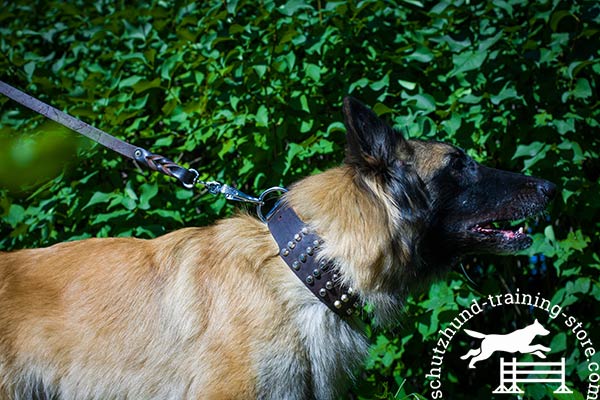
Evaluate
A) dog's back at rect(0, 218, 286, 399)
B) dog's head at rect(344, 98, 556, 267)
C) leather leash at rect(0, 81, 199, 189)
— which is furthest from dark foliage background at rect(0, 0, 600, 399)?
dog's back at rect(0, 218, 286, 399)

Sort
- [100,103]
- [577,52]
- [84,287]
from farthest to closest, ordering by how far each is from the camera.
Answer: [100,103], [577,52], [84,287]

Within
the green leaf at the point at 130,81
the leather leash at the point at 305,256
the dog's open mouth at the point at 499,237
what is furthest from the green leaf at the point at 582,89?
the green leaf at the point at 130,81

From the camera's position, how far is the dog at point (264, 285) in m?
2.74

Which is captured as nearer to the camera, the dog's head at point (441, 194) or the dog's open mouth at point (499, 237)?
the dog's head at point (441, 194)

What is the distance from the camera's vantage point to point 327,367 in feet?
9.20

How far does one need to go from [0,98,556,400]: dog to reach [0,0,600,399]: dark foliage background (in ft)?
2.48

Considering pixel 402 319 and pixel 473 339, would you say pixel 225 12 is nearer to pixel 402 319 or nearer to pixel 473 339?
pixel 402 319

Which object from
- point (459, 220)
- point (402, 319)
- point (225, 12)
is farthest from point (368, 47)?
point (402, 319)

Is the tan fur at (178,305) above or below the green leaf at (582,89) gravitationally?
below

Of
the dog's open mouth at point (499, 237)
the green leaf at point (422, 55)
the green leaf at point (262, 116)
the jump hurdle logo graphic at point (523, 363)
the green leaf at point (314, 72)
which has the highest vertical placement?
the green leaf at point (422, 55)

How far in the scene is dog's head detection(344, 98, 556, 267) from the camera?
9.45ft

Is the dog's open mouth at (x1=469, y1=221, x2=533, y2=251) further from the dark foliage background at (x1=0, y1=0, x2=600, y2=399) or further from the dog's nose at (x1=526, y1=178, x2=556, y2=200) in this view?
the dark foliage background at (x1=0, y1=0, x2=600, y2=399)

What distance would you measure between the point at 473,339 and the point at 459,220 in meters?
1.89

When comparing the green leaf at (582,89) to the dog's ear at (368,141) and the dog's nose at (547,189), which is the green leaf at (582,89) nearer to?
the dog's nose at (547,189)
